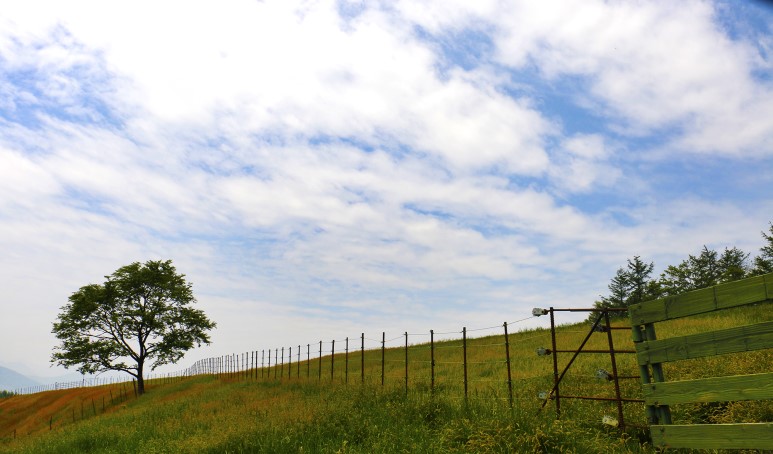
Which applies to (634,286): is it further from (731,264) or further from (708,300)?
(708,300)

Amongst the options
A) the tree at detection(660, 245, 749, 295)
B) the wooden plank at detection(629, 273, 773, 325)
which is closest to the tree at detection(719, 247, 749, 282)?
the tree at detection(660, 245, 749, 295)

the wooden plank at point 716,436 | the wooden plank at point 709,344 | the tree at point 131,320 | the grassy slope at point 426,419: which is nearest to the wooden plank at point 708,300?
the wooden plank at point 709,344

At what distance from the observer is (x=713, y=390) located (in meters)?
6.55

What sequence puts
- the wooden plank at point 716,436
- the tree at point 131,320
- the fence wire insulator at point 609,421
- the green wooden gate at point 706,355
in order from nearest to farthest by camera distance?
the wooden plank at point 716,436, the green wooden gate at point 706,355, the fence wire insulator at point 609,421, the tree at point 131,320

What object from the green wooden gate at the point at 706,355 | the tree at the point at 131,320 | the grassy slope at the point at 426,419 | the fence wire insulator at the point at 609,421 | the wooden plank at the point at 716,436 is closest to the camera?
the wooden plank at the point at 716,436

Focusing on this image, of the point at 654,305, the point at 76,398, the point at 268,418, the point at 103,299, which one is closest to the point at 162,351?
the point at 103,299

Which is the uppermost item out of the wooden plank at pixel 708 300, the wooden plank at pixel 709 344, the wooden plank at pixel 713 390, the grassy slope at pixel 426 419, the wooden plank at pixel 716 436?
the wooden plank at pixel 708 300

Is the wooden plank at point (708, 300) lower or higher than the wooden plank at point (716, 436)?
higher

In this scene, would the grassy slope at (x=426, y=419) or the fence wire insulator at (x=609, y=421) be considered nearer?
the grassy slope at (x=426, y=419)

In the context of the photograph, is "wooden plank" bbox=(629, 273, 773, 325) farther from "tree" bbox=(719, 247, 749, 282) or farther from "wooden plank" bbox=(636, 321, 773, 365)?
"tree" bbox=(719, 247, 749, 282)

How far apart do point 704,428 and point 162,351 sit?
165 feet

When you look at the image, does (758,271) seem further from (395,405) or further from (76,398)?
(76,398)

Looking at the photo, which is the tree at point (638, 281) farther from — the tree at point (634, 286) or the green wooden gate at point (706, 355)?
the green wooden gate at point (706, 355)

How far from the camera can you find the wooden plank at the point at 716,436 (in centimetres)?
590
